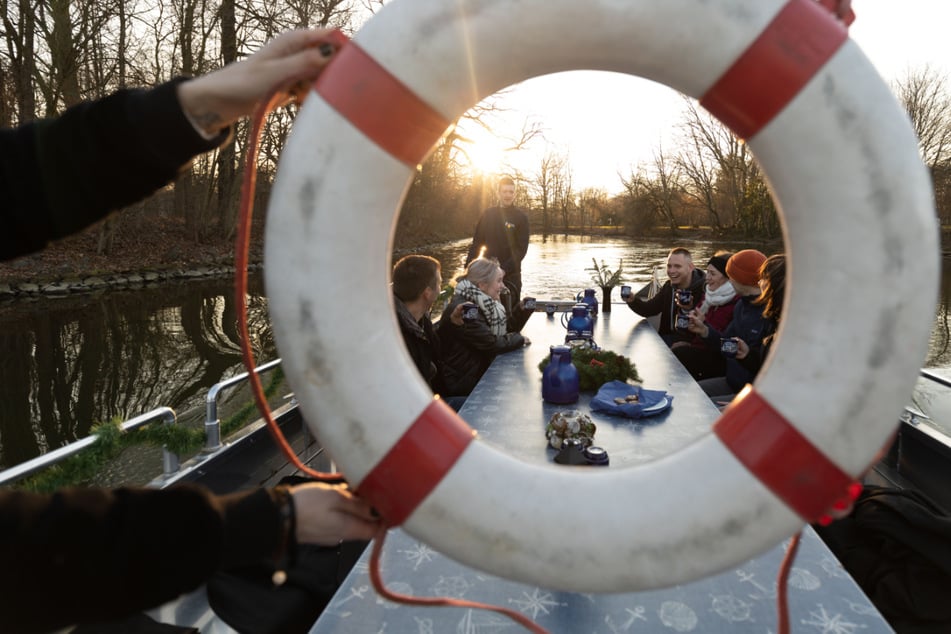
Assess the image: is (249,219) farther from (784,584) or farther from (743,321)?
(743,321)

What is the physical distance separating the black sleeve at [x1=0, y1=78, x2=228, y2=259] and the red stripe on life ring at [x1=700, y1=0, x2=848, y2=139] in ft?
2.35

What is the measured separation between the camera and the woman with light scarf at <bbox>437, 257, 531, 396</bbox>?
8.76ft

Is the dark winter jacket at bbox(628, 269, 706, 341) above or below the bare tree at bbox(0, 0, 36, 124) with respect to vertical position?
below

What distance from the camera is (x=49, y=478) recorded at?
1.52 metres

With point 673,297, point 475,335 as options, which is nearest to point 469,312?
point 475,335

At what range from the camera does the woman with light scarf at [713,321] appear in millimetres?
3277

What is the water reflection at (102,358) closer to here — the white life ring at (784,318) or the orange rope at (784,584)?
the white life ring at (784,318)

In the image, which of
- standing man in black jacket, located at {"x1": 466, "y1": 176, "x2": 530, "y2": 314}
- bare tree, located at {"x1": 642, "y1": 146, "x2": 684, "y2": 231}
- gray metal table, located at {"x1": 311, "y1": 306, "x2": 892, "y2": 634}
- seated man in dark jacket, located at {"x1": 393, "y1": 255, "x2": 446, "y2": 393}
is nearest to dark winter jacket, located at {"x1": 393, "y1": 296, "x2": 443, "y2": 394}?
seated man in dark jacket, located at {"x1": 393, "y1": 255, "x2": 446, "y2": 393}

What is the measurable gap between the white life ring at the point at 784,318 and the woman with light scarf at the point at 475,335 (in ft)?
6.11

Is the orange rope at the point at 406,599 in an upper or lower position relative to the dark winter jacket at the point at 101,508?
lower

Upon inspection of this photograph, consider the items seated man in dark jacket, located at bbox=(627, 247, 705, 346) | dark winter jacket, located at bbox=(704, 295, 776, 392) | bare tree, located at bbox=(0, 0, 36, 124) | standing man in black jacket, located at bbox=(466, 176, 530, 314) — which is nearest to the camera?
dark winter jacket, located at bbox=(704, 295, 776, 392)

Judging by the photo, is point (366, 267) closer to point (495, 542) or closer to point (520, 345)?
point (495, 542)

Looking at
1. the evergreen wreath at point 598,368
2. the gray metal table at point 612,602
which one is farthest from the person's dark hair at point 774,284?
the gray metal table at point 612,602

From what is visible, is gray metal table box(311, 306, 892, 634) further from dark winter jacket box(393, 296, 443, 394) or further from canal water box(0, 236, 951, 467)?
canal water box(0, 236, 951, 467)
